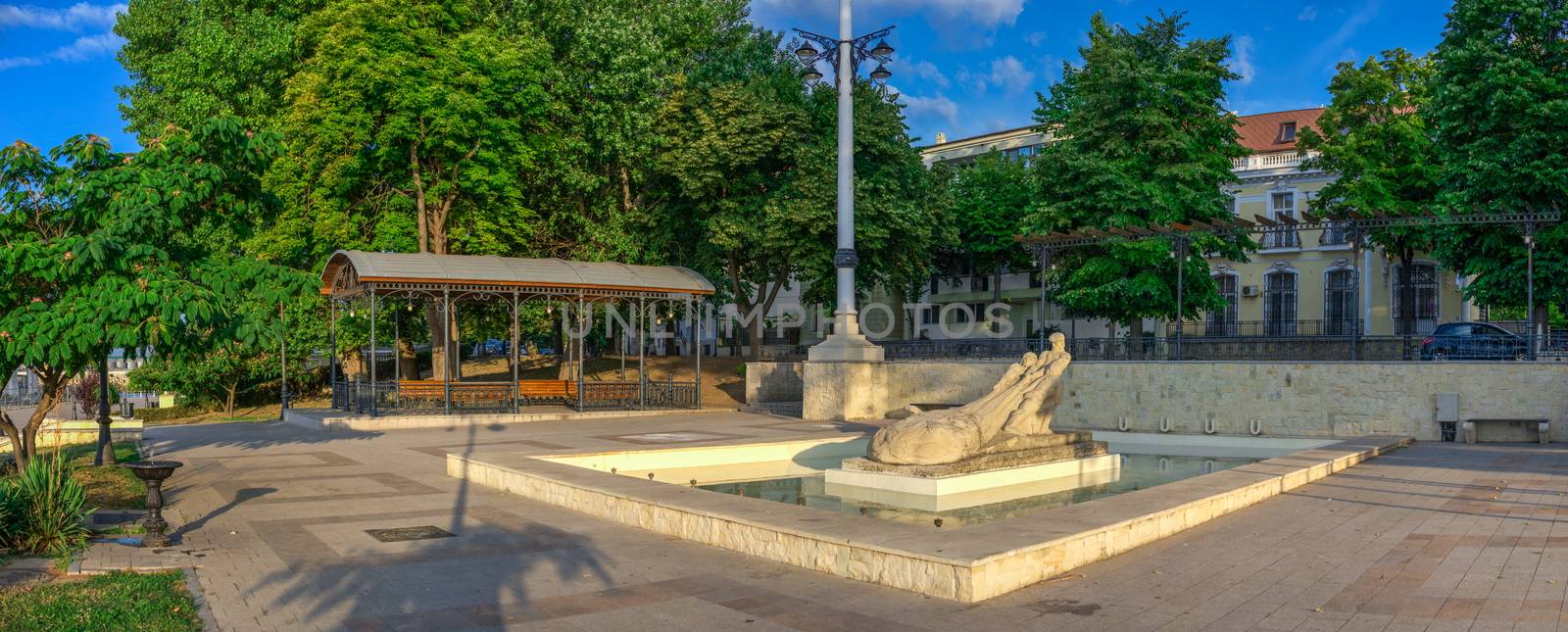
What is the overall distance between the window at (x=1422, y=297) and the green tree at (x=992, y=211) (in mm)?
13780

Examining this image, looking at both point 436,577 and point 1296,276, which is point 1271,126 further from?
point 436,577

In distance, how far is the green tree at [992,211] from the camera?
43.3 meters

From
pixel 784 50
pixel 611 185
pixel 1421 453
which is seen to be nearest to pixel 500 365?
pixel 611 185

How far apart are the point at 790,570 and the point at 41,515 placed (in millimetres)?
6264

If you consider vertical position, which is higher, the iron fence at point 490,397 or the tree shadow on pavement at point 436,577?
the iron fence at point 490,397

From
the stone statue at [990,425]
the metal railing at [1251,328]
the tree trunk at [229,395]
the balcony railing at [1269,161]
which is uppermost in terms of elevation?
the balcony railing at [1269,161]

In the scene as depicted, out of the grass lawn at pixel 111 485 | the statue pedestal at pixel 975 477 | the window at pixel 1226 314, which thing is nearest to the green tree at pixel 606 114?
the grass lawn at pixel 111 485

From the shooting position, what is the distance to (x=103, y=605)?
271 inches

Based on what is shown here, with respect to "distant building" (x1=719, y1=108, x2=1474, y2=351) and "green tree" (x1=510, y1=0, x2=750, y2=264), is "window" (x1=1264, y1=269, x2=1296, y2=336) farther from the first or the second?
"green tree" (x1=510, y1=0, x2=750, y2=264)

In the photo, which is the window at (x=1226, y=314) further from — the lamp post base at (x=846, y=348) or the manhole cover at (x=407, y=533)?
the manhole cover at (x=407, y=533)

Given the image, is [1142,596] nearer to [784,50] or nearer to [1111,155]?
[1111,155]

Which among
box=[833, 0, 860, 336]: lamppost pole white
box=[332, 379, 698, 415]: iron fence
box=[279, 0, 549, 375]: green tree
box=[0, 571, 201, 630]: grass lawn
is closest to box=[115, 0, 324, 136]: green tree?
box=[279, 0, 549, 375]: green tree

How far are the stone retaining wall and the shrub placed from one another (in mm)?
16487

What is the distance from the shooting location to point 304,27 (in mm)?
29328
